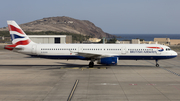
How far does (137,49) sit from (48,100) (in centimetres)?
2074

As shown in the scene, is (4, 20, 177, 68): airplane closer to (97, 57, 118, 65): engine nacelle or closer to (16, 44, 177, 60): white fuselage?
(16, 44, 177, 60): white fuselage

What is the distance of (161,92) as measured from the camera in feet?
57.2

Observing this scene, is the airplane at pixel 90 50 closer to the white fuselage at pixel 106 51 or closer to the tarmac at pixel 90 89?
the white fuselage at pixel 106 51

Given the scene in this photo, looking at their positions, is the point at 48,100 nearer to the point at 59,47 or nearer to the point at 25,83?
the point at 25,83

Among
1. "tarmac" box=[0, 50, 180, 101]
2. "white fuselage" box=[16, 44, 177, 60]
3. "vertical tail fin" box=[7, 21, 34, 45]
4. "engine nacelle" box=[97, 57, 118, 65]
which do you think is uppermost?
"vertical tail fin" box=[7, 21, 34, 45]

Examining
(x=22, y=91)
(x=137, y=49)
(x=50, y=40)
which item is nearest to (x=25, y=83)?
(x=22, y=91)

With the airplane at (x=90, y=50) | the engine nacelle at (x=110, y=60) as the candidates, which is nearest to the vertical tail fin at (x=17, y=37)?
the airplane at (x=90, y=50)

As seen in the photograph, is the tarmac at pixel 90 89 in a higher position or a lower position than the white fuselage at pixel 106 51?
lower

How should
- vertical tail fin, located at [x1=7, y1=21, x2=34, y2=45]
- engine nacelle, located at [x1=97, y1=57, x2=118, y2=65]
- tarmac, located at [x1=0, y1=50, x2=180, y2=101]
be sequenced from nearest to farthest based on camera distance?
tarmac, located at [x1=0, y1=50, x2=180, y2=101], engine nacelle, located at [x1=97, y1=57, x2=118, y2=65], vertical tail fin, located at [x1=7, y1=21, x2=34, y2=45]

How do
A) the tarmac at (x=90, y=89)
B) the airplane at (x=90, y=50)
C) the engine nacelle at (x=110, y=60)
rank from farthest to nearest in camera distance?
the airplane at (x=90, y=50) → the engine nacelle at (x=110, y=60) → the tarmac at (x=90, y=89)

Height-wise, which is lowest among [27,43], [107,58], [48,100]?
[48,100]

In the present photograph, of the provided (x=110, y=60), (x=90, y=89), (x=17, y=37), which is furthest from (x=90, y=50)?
(x=90, y=89)

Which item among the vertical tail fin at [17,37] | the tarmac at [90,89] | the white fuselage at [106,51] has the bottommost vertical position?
the tarmac at [90,89]

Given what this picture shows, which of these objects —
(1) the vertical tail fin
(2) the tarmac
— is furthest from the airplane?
(2) the tarmac
